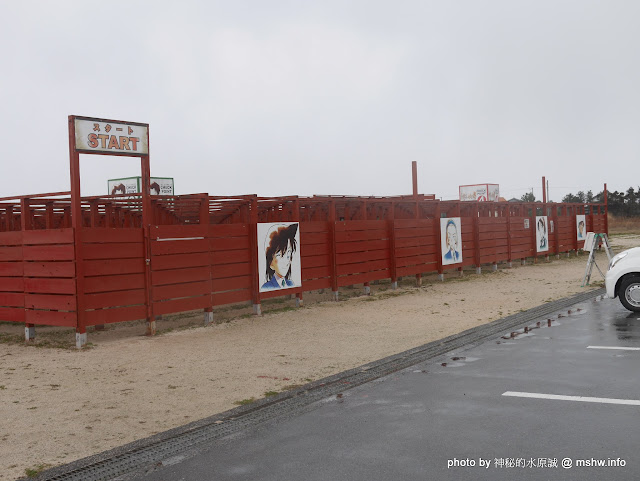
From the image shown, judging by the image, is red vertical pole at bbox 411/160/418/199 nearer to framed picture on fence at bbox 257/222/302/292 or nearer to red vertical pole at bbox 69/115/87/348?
framed picture on fence at bbox 257/222/302/292

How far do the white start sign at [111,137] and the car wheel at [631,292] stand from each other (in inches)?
368

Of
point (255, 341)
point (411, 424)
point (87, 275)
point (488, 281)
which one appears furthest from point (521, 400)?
point (488, 281)

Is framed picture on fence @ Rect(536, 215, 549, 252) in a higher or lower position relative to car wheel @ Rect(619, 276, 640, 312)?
higher

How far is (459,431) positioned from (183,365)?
4.70m

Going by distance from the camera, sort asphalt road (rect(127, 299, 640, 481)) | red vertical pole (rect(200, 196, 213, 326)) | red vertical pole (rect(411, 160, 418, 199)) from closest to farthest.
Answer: asphalt road (rect(127, 299, 640, 481)) < red vertical pole (rect(200, 196, 213, 326)) < red vertical pole (rect(411, 160, 418, 199))

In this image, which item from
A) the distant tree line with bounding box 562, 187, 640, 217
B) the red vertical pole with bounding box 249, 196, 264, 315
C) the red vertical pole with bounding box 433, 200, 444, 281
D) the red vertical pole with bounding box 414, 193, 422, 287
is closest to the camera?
the red vertical pole with bounding box 249, 196, 264, 315

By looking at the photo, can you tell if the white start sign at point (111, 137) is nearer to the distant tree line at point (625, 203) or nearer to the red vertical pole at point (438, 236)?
the red vertical pole at point (438, 236)

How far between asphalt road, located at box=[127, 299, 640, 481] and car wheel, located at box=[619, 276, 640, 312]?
423 centimetres

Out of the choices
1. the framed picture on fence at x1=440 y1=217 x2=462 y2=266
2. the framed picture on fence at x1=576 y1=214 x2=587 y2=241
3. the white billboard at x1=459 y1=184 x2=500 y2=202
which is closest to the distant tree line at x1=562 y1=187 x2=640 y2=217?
the white billboard at x1=459 y1=184 x2=500 y2=202

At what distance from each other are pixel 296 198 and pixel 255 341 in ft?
16.8

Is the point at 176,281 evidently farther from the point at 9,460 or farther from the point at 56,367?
the point at 9,460

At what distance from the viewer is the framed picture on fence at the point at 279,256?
46.3 feet

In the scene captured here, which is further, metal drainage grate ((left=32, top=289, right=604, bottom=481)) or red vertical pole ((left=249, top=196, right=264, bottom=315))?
red vertical pole ((left=249, top=196, right=264, bottom=315))

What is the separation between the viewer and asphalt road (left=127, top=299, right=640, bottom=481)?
460 centimetres
